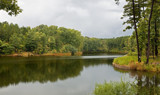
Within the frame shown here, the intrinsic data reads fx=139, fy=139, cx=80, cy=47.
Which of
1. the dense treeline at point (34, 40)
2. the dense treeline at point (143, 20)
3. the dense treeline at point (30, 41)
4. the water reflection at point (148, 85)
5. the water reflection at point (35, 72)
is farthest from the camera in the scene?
the dense treeline at point (34, 40)

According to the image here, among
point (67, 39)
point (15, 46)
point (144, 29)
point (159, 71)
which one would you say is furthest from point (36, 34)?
point (159, 71)

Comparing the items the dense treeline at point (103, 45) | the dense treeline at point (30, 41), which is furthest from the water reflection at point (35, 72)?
the dense treeline at point (103, 45)

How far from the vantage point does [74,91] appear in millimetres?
16297

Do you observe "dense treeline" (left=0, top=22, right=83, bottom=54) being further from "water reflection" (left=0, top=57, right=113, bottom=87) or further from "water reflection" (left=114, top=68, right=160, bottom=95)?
"water reflection" (left=114, top=68, right=160, bottom=95)

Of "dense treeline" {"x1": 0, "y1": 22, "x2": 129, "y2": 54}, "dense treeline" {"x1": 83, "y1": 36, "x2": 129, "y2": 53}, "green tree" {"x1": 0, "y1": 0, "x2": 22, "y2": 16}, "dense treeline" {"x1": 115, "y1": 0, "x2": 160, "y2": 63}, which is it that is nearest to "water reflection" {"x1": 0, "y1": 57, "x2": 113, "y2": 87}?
"green tree" {"x1": 0, "y1": 0, "x2": 22, "y2": 16}

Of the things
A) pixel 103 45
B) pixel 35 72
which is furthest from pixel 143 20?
pixel 103 45

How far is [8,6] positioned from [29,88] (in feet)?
33.7

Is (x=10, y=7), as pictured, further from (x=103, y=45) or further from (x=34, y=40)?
(x=103, y=45)

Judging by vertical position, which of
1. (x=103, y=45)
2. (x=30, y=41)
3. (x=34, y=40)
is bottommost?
(x=103, y=45)

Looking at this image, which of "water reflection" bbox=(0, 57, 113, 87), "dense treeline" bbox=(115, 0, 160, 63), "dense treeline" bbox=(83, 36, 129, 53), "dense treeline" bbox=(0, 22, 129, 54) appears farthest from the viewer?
"dense treeline" bbox=(83, 36, 129, 53)

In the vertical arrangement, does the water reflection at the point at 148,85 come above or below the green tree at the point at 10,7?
below

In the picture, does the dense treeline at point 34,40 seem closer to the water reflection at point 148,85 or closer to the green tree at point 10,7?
the green tree at point 10,7

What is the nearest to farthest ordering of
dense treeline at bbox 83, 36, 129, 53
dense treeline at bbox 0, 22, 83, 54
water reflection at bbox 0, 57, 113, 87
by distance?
water reflection at bbox 0, 57, 113, 87
dense treeline at bbox 0, 22, 83, 54
dense treeline at bbox 83, 36, 129, 53

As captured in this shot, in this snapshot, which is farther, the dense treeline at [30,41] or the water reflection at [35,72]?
the dense treeline at [30,41]
